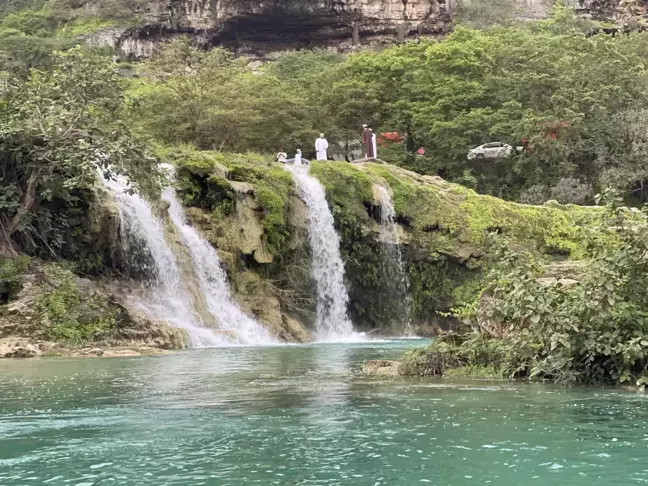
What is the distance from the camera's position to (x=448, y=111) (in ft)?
128

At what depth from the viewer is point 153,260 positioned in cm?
2034

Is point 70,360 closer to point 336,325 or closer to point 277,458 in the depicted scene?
point 277,458

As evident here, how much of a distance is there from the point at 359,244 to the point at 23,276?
1124 cm

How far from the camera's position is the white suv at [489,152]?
123 ft

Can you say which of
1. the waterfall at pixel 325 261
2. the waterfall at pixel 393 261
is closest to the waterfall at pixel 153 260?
the waterfall at pixel 325 261

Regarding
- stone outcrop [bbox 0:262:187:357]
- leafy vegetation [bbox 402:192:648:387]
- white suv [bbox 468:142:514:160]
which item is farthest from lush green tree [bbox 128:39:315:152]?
leafy vegetation [bbox 402:192:648:387]

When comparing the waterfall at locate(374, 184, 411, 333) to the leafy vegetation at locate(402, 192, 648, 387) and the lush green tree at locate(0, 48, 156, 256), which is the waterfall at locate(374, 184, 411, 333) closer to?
the lush green tree at locate(0, 48, 156, 256)

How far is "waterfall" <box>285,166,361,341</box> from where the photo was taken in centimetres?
2434

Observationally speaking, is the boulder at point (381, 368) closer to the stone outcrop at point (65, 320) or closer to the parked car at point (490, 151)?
the stone outcrop at point (65, 320)

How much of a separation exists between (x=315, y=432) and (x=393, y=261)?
19.8m

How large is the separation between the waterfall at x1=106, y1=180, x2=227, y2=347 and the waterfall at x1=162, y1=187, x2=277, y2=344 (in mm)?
744

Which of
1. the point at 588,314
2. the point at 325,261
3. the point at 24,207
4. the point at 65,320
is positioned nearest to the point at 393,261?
the point at 325,261

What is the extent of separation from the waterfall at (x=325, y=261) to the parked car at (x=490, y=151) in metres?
14.3

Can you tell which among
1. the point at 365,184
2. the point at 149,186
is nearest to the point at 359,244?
the point at 365,184
